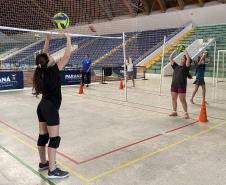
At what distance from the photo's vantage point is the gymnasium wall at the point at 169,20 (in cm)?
2392

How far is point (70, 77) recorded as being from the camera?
16.2 m

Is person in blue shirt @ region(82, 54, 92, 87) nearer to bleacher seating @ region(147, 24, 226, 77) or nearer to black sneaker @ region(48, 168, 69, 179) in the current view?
bleacher seating @ region(147, 24, 226, 77)

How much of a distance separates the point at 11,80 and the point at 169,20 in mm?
18471

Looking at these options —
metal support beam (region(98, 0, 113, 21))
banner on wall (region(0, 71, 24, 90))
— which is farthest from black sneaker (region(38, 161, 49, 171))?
metal support beam (region(98, 0, 113, 21))

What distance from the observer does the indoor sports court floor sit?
394 cm

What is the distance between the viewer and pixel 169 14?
26.8 metres

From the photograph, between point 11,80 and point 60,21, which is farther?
Result: point 11,80

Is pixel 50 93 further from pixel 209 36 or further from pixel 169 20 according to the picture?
pixel 169 20

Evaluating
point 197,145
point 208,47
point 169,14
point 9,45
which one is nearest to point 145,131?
point 197,145

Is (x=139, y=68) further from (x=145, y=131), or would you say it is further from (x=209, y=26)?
(x=145, y=131)

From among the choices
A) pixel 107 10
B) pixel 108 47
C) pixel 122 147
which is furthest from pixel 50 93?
pixel 108 47

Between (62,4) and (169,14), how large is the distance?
1187 centimetres

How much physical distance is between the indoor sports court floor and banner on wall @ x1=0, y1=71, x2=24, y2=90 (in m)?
4.74

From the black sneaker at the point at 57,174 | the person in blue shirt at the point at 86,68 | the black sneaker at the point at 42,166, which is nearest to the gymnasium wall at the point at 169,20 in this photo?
the person in blue shirt at the point at 86,68
